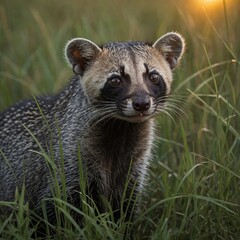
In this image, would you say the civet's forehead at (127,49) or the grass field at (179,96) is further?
the civet's forehead at (127,49)

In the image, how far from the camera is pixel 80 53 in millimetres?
6246

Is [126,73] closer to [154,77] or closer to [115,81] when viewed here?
[115,81]

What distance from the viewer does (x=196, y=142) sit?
7273mm

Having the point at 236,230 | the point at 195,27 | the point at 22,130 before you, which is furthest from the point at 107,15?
the point at 236,230

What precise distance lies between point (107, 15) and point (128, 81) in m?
4.76

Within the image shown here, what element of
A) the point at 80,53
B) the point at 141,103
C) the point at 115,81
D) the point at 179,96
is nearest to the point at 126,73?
the point at 115,81

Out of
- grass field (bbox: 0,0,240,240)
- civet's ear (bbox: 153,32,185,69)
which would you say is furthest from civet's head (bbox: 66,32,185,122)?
grass field (bbox: 0,0,240,240)

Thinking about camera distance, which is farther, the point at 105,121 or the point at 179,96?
the point at 179,96

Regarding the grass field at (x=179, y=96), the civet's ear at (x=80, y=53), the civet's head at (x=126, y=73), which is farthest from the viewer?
the civet's ear at (x=80, y=53)

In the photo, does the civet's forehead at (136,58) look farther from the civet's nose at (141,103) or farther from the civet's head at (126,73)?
the civet's nose at (141,103)

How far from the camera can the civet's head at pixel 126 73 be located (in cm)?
576

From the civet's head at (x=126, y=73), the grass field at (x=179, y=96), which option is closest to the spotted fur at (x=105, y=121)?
the civet's head at (x=126, y=73)

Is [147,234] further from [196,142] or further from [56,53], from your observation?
[56,53]

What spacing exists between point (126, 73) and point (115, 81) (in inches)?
4.5
